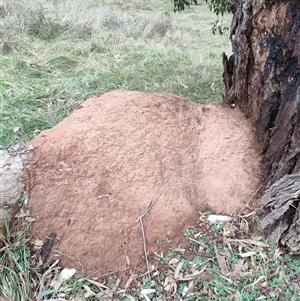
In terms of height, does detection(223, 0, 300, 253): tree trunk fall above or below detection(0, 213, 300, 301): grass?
above

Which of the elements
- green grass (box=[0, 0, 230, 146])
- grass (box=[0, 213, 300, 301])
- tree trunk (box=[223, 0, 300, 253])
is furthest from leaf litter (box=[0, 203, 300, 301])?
green grass (box=[0, 0, 230, 146])

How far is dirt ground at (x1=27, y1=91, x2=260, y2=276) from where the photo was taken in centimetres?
208

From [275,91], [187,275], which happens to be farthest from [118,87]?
[187,275]

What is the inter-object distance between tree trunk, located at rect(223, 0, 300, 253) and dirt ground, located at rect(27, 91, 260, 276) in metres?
0.15

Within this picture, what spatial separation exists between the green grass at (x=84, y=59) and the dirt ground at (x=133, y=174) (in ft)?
4.09

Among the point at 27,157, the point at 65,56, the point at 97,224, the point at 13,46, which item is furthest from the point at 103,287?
the point at 13,46

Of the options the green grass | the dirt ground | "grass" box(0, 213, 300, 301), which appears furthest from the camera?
the green grass

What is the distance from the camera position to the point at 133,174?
88.0 inches

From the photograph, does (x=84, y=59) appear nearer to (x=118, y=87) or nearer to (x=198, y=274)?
(x=118, y=87)

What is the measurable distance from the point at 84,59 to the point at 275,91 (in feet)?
12.5

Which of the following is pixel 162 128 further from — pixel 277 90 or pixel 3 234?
pixel 3 234

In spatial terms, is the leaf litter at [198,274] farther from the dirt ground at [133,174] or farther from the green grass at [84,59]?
the green grass at [84,59]

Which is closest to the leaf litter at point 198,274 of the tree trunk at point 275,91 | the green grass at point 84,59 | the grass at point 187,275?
the grass at point 187,275

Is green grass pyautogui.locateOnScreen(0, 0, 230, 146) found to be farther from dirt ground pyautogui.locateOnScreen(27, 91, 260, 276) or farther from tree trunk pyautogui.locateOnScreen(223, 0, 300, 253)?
tree trunk pyautogui.locateOnScreen(223, 0, 300, 253)
